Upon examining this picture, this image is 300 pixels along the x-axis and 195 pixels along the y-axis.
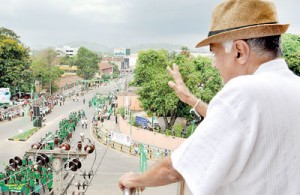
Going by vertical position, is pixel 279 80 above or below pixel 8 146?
above

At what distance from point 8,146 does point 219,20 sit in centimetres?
2022

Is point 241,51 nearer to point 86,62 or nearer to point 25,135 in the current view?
point 25,135

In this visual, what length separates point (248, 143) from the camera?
2.90 ft

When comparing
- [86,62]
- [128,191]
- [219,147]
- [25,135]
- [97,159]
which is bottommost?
[97,159]

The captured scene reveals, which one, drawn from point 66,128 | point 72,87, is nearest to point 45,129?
point 66,128

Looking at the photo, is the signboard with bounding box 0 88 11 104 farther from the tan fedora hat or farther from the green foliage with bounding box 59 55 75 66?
the green foliage with bounding box 59 55 75 66

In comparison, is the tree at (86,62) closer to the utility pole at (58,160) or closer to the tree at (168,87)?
the tree at (168,87)

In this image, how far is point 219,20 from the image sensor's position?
1141 millimetres

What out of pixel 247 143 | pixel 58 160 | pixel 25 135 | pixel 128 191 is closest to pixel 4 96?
pixel 25 135

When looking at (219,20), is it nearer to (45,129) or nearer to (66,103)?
(45,129)

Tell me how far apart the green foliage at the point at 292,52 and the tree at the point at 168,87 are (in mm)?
4157

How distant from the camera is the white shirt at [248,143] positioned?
0.88 m

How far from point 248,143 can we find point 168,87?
18777 mm

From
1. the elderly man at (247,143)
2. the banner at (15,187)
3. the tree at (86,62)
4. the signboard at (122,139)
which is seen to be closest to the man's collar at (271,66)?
the elderly man at (247,143)
